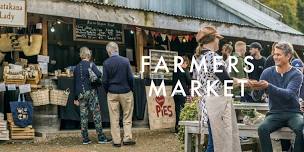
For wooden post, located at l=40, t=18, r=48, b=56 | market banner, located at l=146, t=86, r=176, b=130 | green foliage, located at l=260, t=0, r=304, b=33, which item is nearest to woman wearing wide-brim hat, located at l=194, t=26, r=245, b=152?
wooden post, located at l=40, t=18, r=48, b=56

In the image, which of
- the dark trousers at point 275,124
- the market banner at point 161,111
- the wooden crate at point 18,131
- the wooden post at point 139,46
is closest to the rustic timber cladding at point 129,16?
the wooden post at point 139,46

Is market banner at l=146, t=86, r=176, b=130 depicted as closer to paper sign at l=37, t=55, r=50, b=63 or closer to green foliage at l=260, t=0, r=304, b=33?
paper sign at l=37, t=55, r=50, b=63

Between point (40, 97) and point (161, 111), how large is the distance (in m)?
3.31

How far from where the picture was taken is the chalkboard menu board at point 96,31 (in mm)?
12719

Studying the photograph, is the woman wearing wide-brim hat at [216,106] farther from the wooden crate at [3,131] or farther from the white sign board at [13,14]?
the wooden crate at [3,131]

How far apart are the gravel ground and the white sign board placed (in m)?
2.35

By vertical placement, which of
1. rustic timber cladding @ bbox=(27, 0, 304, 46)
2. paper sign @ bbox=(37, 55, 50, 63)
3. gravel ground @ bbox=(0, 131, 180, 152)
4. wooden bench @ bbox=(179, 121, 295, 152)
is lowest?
gravel ground @ bbox=(0, 131, 180, 152)

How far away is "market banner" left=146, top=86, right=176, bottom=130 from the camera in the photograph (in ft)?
42.2

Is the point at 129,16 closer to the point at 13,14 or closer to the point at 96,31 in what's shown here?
the point at 96,31

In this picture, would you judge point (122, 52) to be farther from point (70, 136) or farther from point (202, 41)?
point (202, 41)

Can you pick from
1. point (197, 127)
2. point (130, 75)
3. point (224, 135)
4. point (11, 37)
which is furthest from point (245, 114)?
point (11, 37)

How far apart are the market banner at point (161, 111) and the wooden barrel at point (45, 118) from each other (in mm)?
2558

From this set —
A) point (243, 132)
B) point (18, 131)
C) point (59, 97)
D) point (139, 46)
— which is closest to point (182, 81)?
point (139, 46)

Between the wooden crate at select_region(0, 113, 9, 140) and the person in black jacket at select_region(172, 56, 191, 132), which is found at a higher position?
the person in black jacket at select_region(172, 56, 191, 132)
